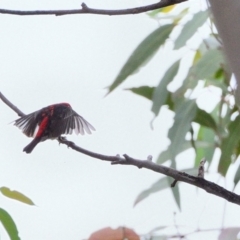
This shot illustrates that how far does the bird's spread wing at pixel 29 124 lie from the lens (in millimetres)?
969

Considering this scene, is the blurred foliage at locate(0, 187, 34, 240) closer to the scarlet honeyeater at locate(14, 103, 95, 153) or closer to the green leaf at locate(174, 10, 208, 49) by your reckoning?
the scarlet honeyeater at locate(14, 103, 95, 153)

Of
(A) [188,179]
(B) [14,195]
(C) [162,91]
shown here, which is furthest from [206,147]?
(A) [188,179]

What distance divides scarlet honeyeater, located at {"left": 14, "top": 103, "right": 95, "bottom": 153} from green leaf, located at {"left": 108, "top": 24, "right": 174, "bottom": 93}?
4.4 inches

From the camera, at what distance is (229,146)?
949mm

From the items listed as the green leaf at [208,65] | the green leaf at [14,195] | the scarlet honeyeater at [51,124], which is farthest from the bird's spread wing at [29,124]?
the green leaf at [208,65]

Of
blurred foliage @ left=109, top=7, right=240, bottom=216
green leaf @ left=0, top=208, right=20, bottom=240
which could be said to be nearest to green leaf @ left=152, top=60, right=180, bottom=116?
blurred foliage @ left=109, top=7, right=240, bottom=216

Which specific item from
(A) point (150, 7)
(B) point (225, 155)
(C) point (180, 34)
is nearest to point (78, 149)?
(A) point (150, 7)

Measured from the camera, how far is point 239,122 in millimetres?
948

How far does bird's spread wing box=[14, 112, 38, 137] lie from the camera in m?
0.97

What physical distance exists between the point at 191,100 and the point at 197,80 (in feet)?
0.18

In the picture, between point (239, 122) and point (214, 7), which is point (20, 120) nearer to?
point (239, 122)

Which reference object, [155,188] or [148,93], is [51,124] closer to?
[148,93]

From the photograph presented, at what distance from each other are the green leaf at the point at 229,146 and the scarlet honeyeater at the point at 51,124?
29cm

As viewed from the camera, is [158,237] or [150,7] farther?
[158,237]
